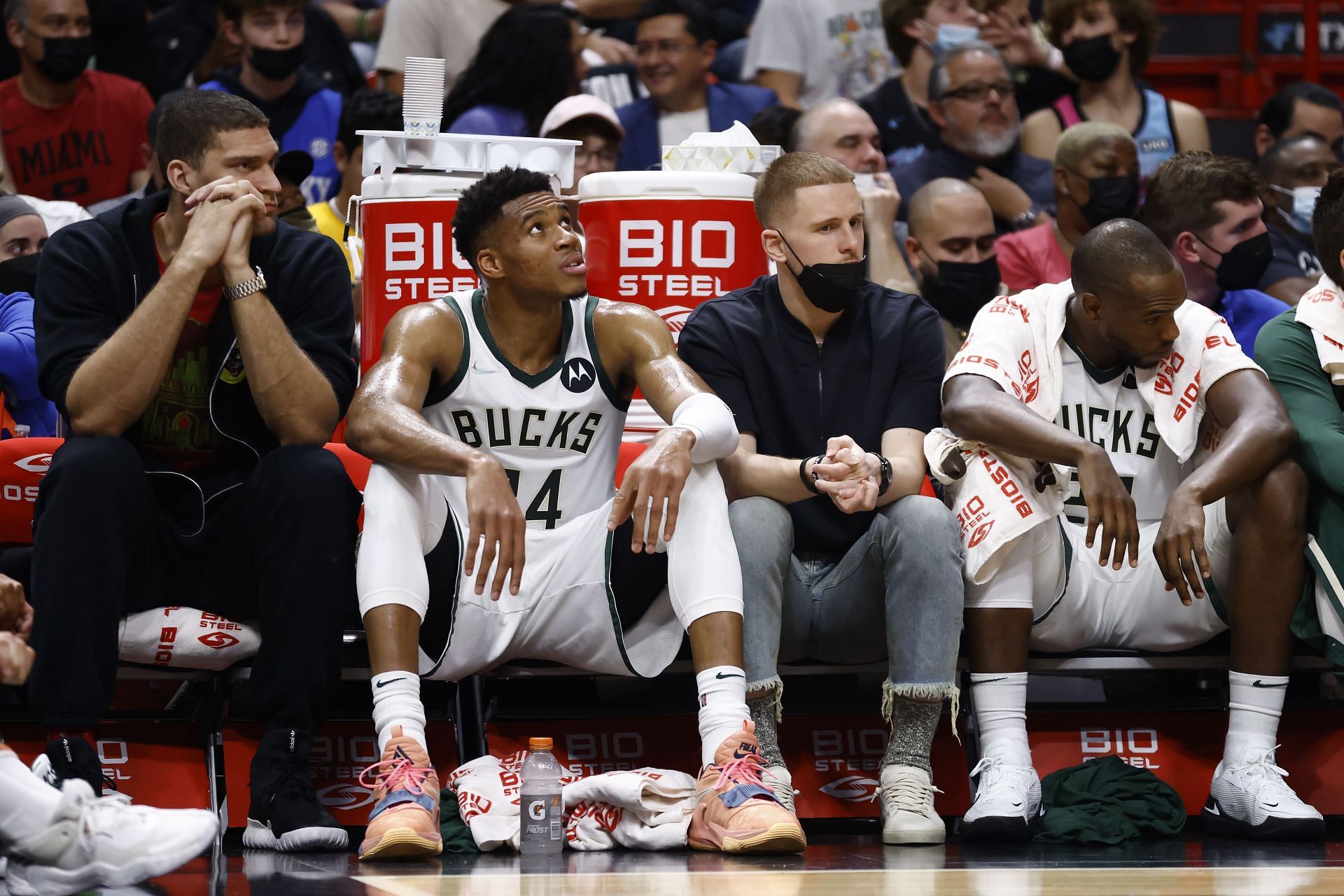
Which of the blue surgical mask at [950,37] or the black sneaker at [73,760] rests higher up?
the blue surgical mask at [950,37]

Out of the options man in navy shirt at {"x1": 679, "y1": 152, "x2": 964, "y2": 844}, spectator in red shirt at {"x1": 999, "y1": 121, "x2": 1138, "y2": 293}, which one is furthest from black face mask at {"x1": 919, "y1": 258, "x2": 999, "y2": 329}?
man in navy shirt at {"x1": 679, "y1": 152, "x2": 964, "y2": 844}

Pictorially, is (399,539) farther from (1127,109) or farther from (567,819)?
(1127,109)

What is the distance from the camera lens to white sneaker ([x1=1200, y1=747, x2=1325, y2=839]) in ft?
11.9

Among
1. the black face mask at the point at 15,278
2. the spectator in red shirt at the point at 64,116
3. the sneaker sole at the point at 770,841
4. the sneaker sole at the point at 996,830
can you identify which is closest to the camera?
the sneaker sole at the point at 770,841

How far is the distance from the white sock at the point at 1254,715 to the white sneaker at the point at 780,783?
1.01 m

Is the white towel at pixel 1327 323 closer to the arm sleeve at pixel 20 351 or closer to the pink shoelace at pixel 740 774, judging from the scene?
the pink shoelace at pixel 740 774

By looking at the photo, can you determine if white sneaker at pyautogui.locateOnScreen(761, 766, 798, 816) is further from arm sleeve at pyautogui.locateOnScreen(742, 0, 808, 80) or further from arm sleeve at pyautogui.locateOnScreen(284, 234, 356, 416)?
arm sleeve at pyautogui.locateOnScreen(742, 0, 808, 80)

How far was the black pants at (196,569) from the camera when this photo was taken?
3381 mm

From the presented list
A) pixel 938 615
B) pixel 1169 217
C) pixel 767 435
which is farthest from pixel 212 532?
pixel 1169 217

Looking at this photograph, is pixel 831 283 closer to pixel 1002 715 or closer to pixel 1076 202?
pixel 1002 715

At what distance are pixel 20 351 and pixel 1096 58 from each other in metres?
4.48

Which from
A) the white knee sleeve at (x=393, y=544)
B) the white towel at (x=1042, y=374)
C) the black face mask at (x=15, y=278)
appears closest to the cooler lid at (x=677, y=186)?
the white towel at (x=1042, y=374)

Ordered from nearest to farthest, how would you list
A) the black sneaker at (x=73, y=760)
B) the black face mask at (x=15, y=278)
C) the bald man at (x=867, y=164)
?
the black sneaker at (x=73, y=760)
the black face mask at (x=15, y=278)
the bald man at (x=867, y=164)

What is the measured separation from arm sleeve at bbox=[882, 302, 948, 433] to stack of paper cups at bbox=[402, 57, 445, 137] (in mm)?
1447
